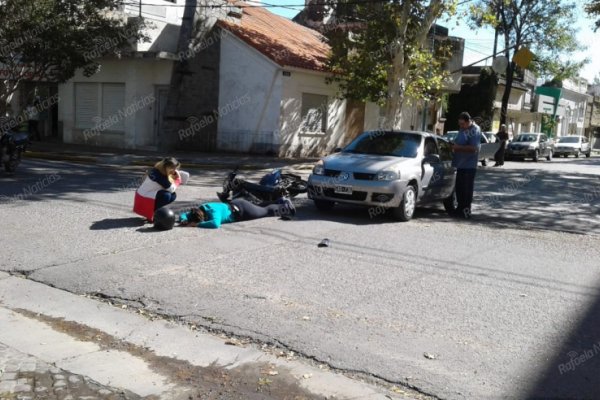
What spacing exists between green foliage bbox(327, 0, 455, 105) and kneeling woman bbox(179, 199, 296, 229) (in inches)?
427

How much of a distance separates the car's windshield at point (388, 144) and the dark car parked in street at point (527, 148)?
21919mm

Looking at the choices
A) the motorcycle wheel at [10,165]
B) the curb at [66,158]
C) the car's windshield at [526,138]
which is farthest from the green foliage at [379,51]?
the motorcycle wheel at [10,165]

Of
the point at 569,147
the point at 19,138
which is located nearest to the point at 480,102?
the point at 569,147

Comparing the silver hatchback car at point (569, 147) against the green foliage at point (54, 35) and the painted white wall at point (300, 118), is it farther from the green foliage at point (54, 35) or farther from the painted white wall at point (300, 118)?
the green foliage at point (54, 35)

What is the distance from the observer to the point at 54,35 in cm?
1452

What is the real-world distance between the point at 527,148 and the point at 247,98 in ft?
51.2

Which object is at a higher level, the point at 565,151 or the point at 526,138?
the point at 526,138

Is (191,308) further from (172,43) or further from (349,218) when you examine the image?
(172,43)

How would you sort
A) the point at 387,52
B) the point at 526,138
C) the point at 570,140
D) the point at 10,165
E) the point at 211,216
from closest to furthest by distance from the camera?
the point at 211,216, the point at 10,165, the point at 387,52, the point at 526,138, the point at 570,140

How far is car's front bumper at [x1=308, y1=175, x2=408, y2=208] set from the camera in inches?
388

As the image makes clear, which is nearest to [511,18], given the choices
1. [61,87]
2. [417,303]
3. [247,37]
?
[247,37]

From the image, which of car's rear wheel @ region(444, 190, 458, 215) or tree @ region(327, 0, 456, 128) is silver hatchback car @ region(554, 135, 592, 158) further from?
car's rear wheel @ region(444, 190, 458, 215)

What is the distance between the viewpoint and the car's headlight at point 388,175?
32.4ft

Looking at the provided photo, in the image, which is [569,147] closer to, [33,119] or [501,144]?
[501,144]
